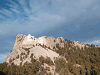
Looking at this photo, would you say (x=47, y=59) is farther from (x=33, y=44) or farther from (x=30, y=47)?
(x=33, y=44)

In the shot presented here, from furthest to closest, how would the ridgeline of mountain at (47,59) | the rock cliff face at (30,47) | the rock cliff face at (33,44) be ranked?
the rock cliff face at (33,44) < the rock cliff face at (30,47) < the ridgeline of mountain at (47,59)

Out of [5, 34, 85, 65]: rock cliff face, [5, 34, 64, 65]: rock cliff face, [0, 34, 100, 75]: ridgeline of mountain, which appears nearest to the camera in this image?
[0, 34, 100, 75]: ridgeline of mountain

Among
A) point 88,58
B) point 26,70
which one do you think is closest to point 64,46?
point 88,58

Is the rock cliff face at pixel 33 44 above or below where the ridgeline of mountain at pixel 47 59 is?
above

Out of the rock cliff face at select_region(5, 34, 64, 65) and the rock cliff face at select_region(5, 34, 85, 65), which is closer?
the rock cliff face at select_region(5, 34, 85, 65)

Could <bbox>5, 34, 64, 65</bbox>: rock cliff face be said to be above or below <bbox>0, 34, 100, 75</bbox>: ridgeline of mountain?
above

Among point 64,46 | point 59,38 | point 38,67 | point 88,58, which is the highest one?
point 59,38

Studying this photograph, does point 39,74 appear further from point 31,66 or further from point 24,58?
point 24,58

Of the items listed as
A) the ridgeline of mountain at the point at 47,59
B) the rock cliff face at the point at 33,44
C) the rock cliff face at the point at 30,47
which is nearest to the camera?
the ridgeline of mountain at the point at 47,59

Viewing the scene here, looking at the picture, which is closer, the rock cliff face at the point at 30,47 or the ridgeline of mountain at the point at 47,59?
the ridgeline of mountain at the point at 47,59
